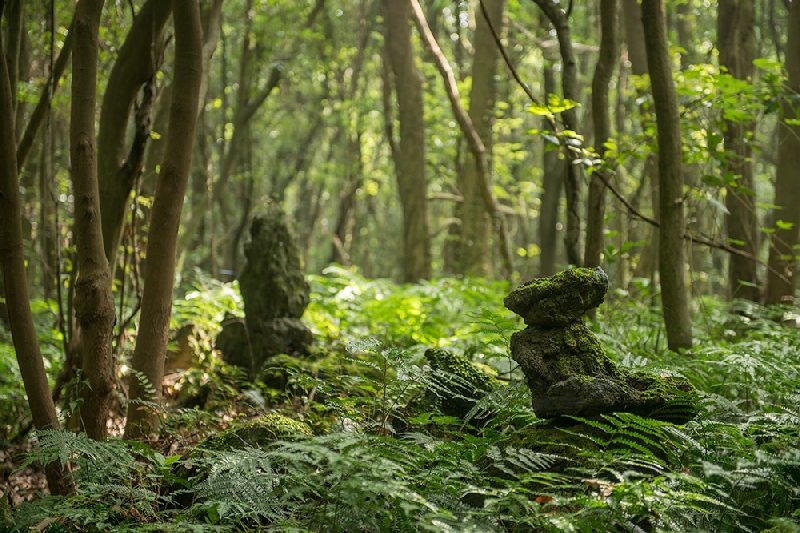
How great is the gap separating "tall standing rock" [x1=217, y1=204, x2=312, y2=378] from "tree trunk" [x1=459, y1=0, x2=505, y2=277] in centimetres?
491

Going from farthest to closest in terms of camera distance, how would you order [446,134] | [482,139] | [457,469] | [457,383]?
[446,134], [482,139], [457,383], [457,469]

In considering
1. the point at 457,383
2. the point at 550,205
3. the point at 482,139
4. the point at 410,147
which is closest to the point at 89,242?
the point at 457,383

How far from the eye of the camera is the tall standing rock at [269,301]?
6363 millimetres

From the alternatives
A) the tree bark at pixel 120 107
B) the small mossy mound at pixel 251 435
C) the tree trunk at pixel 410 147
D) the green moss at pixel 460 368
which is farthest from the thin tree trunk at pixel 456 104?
the small mossy mound at pixel 251 435

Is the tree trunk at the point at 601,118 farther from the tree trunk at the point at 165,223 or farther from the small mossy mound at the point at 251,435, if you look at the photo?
the tree trunk at the point at 165,223

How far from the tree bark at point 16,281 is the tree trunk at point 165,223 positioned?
50cm

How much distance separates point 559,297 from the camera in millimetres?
3158

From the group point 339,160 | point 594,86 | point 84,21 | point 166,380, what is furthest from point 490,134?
point 339,160

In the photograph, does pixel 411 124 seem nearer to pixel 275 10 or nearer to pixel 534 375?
pixel 275 10

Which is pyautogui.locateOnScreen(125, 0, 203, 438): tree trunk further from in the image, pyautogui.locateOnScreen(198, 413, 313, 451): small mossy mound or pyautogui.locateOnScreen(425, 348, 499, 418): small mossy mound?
pyautogui.locateOnScreen(425, 348, 499, 418): small mossy mound

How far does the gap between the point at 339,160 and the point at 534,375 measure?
72.3ft

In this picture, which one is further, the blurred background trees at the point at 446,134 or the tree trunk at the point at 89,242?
the blurred background trees at the point at 446,134

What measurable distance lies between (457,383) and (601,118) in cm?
306

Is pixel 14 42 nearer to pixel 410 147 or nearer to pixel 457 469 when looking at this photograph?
pixel 457 469
